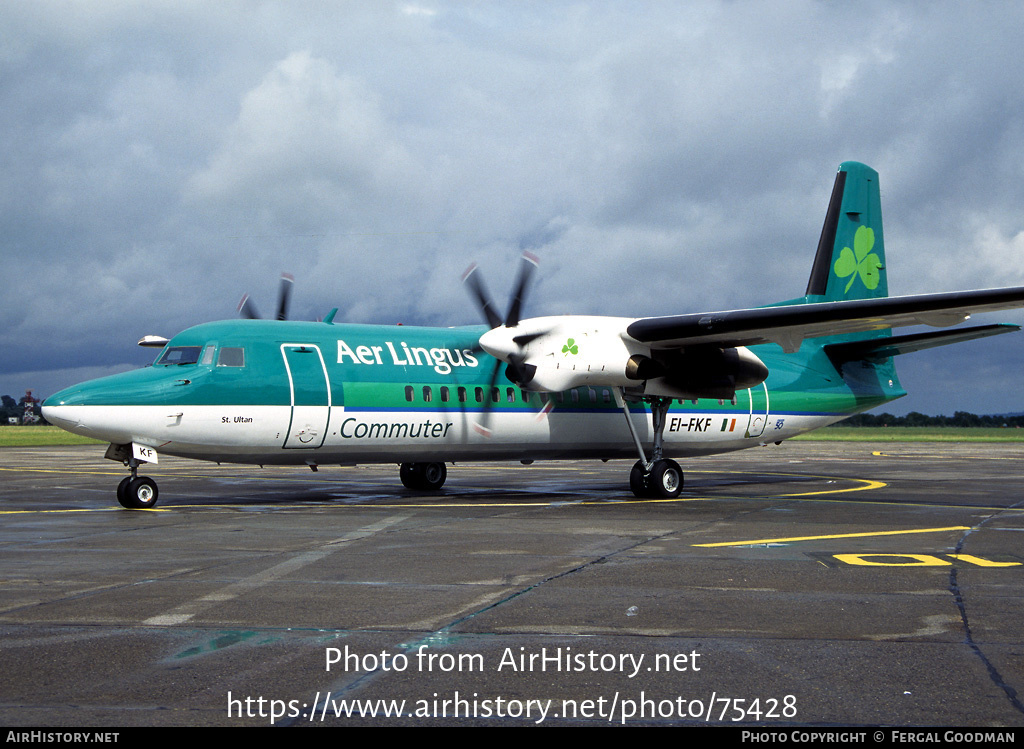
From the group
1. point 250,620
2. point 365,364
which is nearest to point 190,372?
point 365,364

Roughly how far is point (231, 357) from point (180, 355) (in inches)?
37.6

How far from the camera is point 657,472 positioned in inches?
822

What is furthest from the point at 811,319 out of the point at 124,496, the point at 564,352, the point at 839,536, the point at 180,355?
the point at 124,496

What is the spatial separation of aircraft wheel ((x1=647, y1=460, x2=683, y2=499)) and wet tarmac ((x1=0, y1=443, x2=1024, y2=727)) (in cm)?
420

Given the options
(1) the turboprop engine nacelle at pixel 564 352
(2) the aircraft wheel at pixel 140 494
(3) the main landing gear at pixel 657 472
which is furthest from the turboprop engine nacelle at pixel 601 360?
(2) the aircraft wheel at pixel 140 494

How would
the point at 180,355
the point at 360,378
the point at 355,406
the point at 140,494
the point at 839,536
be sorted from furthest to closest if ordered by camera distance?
the point at 360,378 < the point at 355,406 < the point at 180,355 < the point at 140,494 < the point at 839,536

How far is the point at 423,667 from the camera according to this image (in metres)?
6.21

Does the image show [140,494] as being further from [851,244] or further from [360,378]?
[851,244]

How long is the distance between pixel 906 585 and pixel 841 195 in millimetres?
19407

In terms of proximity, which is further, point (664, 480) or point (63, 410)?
point (664, 480)

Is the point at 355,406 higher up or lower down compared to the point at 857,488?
higher up

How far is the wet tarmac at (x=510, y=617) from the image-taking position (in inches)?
215
